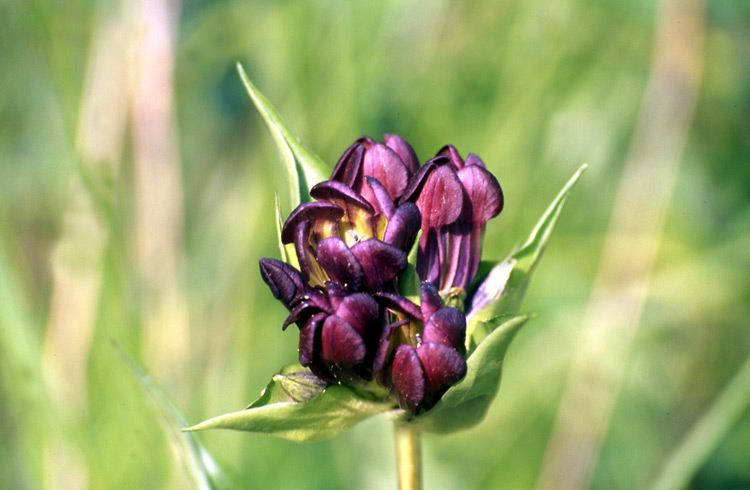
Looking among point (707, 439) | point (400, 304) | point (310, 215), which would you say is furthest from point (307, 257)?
point (707, 439)

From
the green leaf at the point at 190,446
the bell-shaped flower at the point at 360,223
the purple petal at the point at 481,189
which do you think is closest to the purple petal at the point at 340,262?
the bell-shaped flower at the point at 360,223

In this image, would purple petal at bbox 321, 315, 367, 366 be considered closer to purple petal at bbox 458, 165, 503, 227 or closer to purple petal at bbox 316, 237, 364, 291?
purple petal at bbox 316, 237, 364, 291

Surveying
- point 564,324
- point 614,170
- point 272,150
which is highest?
point 272,150

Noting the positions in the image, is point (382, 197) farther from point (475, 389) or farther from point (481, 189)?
point (475, 389)

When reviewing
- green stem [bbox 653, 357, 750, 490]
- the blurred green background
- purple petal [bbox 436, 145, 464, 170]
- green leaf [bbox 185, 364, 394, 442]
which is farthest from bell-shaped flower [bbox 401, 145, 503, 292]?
the blurred green background

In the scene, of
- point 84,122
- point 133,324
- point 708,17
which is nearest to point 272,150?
point 84,122

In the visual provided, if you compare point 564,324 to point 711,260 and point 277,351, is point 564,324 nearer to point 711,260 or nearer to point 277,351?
point 711,260
